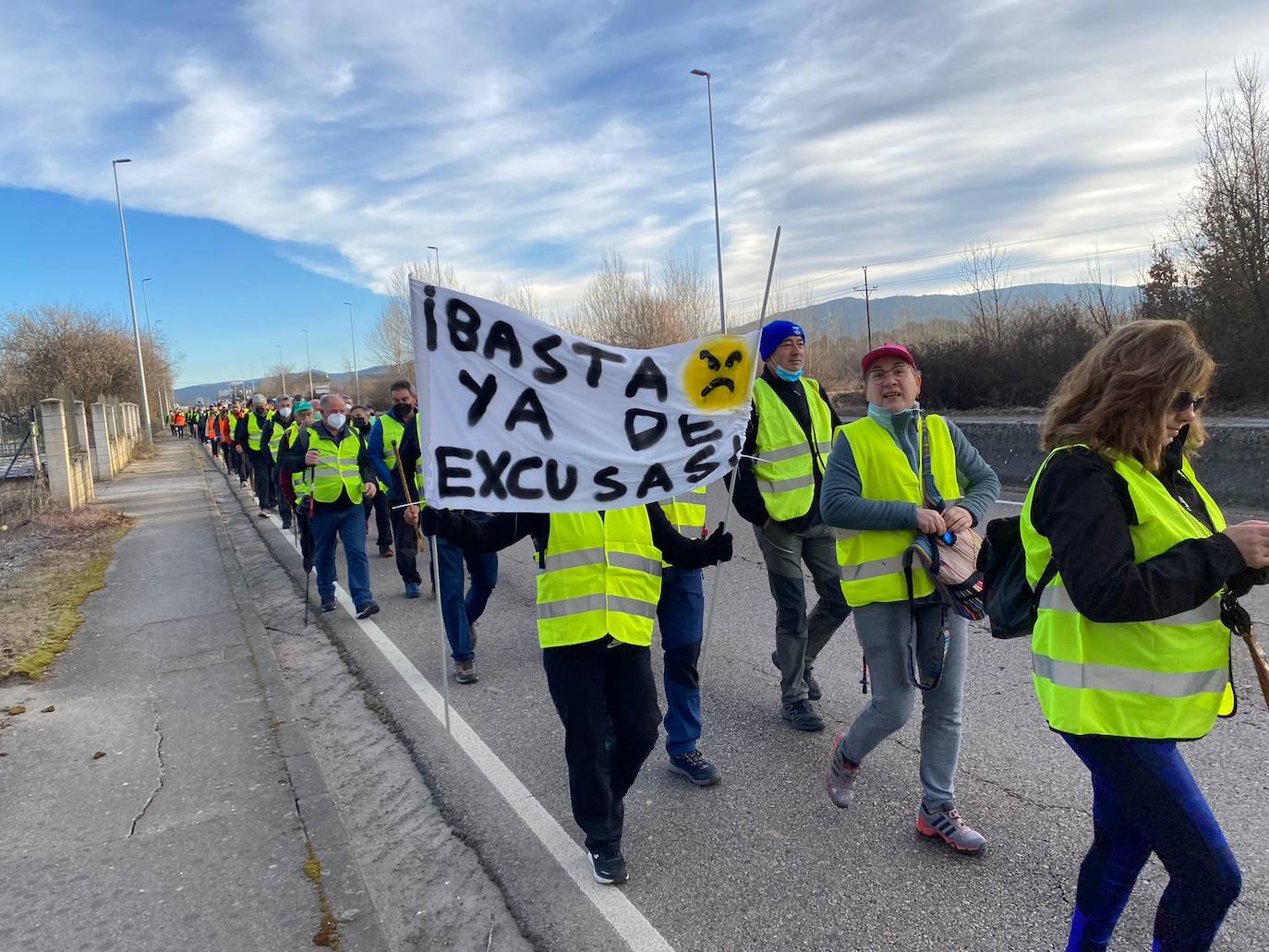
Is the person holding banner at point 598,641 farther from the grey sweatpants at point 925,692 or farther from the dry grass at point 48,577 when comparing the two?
the dry grass at point 48,577

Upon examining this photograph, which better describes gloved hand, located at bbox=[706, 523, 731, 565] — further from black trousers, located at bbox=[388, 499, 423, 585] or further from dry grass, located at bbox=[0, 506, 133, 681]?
dry grass, located at bbox=[0, 506, 133, 681]

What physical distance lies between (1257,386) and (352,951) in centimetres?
1947

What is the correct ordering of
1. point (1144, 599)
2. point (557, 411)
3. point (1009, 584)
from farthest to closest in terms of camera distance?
point (557, 411), point (1009, 584), point (1144, 599)

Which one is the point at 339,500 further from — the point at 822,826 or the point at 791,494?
the point at 822,826

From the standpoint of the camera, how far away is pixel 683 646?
4.11 m

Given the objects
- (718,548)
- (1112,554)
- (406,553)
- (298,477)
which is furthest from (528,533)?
(298,477)

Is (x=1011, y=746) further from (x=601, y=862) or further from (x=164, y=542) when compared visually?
(x=164, y=542)

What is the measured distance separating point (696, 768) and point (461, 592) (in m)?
2.50

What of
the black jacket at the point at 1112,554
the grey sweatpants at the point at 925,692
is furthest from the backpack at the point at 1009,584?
the grey sweatpants at the point at 925,692

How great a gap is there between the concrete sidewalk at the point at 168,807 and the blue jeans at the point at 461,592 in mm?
1106

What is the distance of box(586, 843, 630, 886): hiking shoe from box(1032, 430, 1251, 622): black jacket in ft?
6.38

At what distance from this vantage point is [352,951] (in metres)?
3.06

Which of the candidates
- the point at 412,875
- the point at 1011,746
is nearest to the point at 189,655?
the point at 412,875

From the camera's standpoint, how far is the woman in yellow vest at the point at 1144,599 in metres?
2.10
